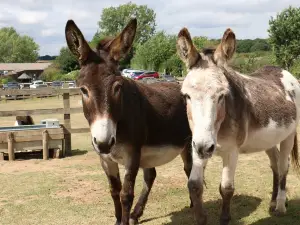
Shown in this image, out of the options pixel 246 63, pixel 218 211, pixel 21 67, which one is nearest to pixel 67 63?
pixel 21 67

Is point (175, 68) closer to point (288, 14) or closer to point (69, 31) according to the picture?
point (288, 14)

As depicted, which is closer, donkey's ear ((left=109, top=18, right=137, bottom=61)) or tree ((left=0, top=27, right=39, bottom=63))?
donkey's ear ((left=109, top=18, right=137, bottom=61))

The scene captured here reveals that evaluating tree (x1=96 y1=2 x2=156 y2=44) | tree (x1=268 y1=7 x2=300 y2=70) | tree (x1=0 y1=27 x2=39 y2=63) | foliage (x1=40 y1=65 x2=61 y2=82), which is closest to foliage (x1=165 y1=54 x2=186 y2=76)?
tree (x1=268 y1=7 x2=300 y2=70)

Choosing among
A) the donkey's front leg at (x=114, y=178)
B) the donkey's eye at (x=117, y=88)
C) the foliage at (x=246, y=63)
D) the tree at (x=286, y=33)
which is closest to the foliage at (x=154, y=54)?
the tree at (x=286, y=33)

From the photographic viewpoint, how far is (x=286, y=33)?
120 feet

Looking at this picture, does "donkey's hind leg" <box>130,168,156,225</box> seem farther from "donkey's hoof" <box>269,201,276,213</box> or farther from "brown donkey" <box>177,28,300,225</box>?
"donkey's hoof" <box>269,201,276,213</box>

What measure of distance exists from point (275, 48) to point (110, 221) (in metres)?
35.5

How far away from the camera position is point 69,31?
11.9 ft

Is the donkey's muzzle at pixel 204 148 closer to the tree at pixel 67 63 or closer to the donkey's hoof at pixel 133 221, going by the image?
the donkey's hoof at pixel 133 221

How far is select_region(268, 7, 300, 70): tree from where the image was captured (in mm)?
35947

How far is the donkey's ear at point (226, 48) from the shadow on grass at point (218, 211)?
239cm

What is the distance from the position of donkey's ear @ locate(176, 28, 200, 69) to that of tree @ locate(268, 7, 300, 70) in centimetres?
3371

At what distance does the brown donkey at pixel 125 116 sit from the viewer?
3.48 metres

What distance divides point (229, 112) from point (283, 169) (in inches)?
78.5
